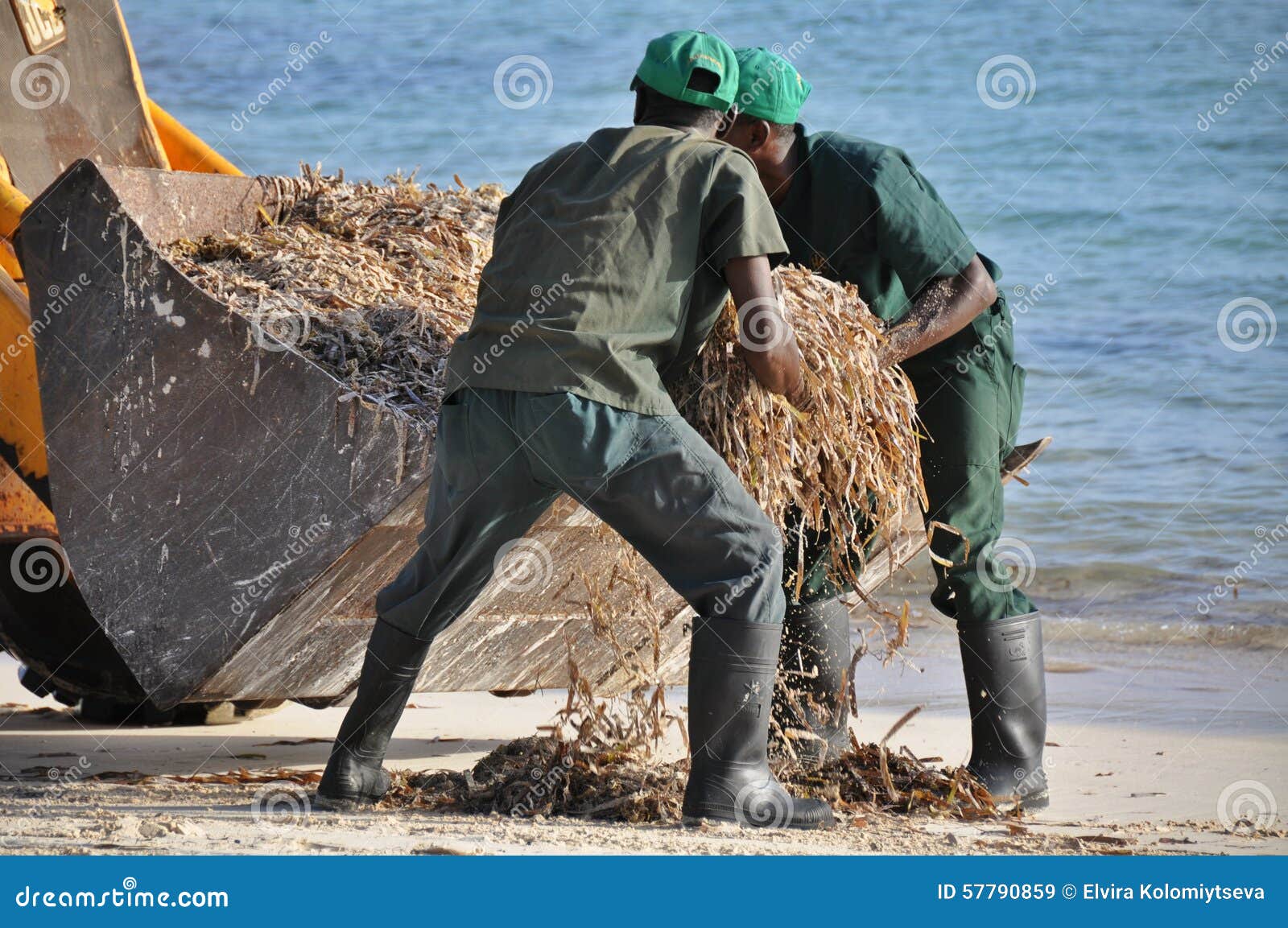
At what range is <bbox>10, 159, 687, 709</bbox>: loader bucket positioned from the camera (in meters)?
3.22

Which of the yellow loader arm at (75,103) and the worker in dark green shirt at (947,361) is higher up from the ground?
the yellow loader arm at (75,103)

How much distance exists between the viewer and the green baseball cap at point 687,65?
3.00m

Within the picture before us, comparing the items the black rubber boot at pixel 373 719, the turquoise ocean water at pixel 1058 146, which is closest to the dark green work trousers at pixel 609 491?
the black rubber boot at pixel 373 719

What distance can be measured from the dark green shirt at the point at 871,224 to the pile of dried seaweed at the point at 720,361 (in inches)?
5.9

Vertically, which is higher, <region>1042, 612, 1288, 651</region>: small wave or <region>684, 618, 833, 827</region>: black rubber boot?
<region>684, 618, 833, 827</region>: black rubber boot

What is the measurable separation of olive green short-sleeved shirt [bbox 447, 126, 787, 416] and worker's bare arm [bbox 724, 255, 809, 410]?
0.04m

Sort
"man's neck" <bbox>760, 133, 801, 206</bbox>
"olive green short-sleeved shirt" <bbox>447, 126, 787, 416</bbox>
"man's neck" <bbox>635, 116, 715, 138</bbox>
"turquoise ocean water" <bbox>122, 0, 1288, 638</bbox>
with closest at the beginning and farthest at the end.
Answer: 1. "olive green short-sleeved shirt" <bbox>447, 126, 787, 416</bbox>
2. "man's neck" <bbox>635, 116, 715, 138</bbox>
3. "man's neck" <bbox>760, 133, 801, 206</bbox>
4. "turquoise ocean water" <bbox>122, 0, 1288, 638</bbox>

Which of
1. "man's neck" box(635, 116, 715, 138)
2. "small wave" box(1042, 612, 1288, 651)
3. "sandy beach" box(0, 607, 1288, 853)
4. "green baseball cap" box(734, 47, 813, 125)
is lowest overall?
"small wave" box(1042, 612, 1288, 651)

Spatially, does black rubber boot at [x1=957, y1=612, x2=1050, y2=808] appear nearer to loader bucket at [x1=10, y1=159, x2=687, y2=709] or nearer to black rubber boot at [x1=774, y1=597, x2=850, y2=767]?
black rubber boot at [x1=774, y1=597, x2=850, y2=767]

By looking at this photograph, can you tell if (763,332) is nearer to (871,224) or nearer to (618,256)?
(618,256)

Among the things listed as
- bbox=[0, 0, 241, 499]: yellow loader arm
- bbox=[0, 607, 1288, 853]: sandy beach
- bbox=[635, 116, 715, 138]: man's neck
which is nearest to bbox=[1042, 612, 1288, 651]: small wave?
bbox=[0, 607, 1288, 853]: sandy beach

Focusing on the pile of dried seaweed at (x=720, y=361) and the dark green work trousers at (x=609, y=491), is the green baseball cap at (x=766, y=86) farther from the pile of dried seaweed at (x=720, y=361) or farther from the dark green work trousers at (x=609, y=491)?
the dark green work trousers at (x=609, y=491)

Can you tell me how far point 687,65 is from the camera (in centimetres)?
301

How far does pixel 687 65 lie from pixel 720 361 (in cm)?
64
